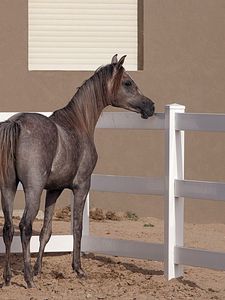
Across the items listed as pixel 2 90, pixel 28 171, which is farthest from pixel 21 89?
pixel 28 171

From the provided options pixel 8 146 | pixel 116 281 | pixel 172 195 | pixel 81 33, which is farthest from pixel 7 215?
pixel 81 33

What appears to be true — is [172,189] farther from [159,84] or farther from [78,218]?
[159,84]

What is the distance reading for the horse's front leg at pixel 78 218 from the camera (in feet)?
31.1

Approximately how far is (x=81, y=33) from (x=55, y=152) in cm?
489

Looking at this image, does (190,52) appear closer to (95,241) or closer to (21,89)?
(21,89)

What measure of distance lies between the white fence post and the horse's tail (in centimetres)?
144

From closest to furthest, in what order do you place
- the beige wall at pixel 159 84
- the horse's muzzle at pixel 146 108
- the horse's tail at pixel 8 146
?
the horse's tail at pixel 8 146 → the horse's muzzle at pixel 146 108 → the beige wall at pixel 159 84

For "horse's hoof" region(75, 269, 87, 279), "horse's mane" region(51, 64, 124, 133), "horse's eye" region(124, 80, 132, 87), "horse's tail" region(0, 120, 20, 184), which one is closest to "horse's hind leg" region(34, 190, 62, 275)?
"horse's hoof" region(75, 269, 87, 279)

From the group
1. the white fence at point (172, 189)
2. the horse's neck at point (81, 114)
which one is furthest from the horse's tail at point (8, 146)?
the white fence at point (172, 189)

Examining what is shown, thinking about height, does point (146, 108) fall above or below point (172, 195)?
above

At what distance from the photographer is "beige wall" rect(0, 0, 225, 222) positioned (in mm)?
13469

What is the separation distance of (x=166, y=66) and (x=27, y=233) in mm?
5254

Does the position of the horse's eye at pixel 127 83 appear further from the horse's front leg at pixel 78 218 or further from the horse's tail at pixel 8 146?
the horse's tail at pixel 8 146

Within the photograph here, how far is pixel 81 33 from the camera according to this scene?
13.8m
